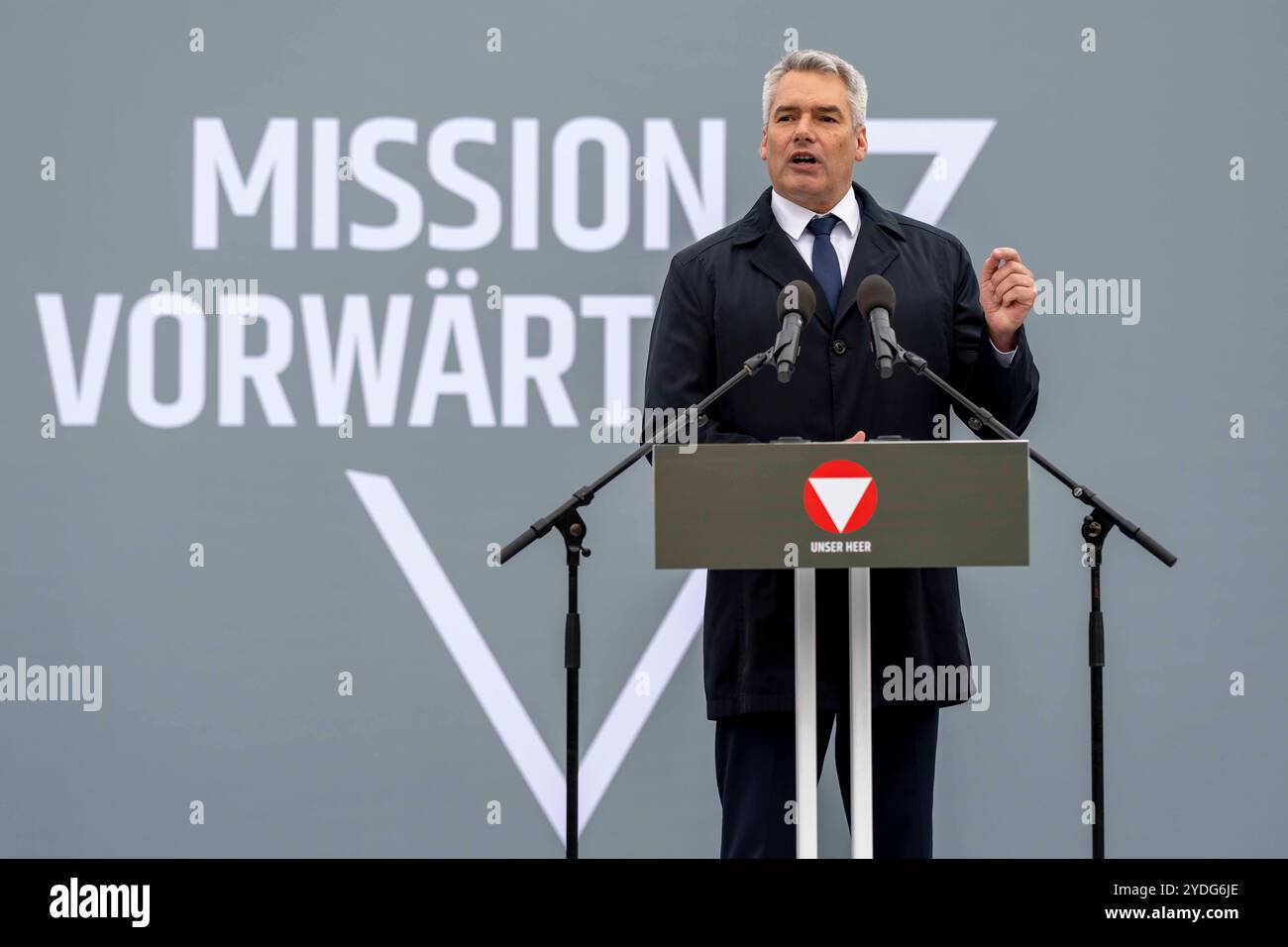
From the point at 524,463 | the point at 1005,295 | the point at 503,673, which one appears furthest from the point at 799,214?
the point at 503,673

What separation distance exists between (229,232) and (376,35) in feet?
2.10

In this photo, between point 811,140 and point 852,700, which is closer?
point 852,700

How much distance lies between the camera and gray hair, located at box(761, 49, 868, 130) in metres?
2.47

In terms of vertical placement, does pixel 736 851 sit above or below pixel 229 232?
below

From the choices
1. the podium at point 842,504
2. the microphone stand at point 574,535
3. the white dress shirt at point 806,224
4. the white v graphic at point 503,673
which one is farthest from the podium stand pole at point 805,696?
the white v graphic at point 503,673

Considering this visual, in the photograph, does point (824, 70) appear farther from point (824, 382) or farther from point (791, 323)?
point (791, 323)

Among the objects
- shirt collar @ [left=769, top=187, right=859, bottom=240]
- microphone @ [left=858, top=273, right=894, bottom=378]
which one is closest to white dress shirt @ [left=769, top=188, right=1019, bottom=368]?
shirt collar @ [left=769, top=187, right=859, bottom=240]

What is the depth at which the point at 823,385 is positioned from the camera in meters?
2.33

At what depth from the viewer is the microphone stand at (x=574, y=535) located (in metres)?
1.94

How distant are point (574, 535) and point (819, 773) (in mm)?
556

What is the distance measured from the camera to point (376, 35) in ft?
11.6

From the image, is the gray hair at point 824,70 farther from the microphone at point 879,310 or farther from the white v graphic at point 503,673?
the white v graphic at point 503,673
